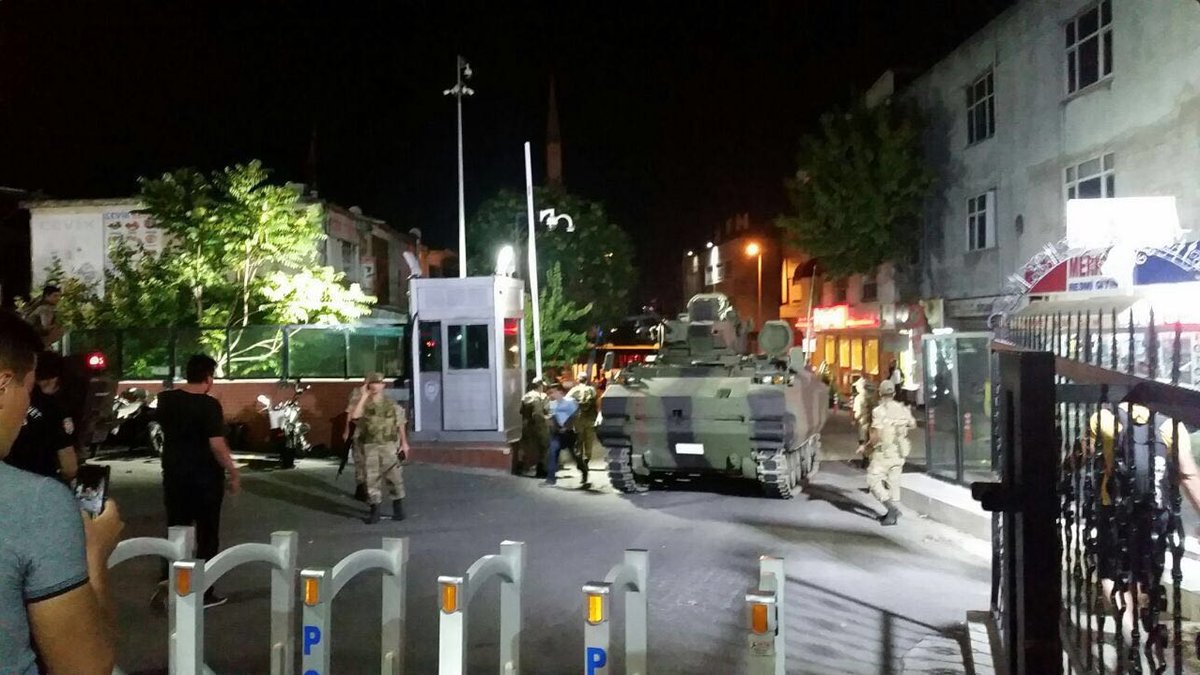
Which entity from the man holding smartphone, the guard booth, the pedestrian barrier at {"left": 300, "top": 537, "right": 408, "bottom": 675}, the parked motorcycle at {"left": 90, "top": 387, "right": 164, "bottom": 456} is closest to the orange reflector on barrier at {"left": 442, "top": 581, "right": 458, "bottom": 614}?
the pedestrian barrier at {"left": 300, "top": 537, "right": 408, "bottom": 675}

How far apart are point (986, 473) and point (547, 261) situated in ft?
87.4

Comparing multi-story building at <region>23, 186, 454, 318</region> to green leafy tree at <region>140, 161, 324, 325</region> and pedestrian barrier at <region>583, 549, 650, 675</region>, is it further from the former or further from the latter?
pedestrian barrier at <region>583, 549, 650, 675</region>

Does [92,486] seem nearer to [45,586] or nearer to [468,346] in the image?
[45,586]

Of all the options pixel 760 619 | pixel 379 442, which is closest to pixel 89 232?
pixel 379 442

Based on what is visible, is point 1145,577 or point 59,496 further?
point 1145,577

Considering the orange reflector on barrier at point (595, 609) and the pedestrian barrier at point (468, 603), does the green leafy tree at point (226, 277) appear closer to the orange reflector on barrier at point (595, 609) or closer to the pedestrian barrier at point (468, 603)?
the pedestrian barrier at point (468, 603)

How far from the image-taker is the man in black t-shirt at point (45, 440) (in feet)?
17.7

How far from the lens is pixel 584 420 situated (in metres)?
15.3

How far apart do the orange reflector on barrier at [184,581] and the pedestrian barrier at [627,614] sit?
1.72 metres

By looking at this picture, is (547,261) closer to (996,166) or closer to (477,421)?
(996,166)

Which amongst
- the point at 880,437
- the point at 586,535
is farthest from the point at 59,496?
the point at 880,437

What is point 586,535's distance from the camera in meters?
10.6

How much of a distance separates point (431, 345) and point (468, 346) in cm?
63

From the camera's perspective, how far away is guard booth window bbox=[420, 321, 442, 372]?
54.8 feet
